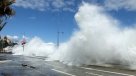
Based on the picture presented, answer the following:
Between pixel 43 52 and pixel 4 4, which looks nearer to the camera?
pixel 4 4

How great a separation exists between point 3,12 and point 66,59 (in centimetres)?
1017

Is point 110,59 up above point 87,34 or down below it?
below

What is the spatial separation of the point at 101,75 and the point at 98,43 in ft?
48.4

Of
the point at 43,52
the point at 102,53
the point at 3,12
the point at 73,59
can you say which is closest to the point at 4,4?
the point at 3,12

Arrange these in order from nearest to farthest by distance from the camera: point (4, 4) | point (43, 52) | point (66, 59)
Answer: point (4, 4) → point (66, 59) → point (43, 52)

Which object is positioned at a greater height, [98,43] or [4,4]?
[4,4]

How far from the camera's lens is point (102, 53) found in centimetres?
3328

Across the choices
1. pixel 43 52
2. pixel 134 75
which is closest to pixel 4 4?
pixel 134 75

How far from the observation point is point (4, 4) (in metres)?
27.8

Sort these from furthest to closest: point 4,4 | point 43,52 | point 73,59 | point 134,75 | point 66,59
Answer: point 43,52
point 66,59
point 73,59
point 4,4
point 134,75

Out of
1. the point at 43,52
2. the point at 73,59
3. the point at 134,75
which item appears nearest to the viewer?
the point at 134,75

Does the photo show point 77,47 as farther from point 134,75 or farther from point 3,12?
point 134,75

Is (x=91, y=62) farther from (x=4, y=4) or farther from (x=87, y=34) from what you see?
(x=4, y=4)

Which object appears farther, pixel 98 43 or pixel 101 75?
pixel 98 43
